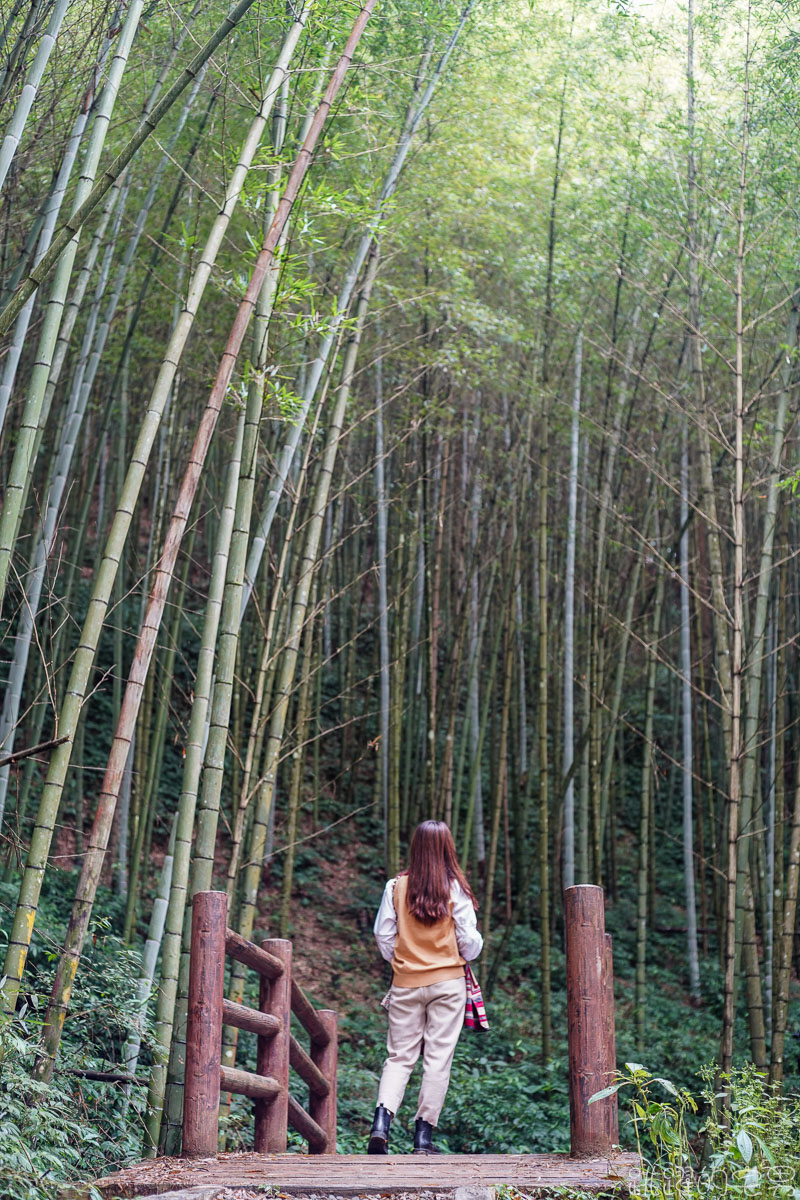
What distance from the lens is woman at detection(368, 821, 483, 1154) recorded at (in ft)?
9.48

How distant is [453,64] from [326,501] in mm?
2721

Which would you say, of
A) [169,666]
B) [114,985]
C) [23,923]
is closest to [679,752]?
[169,666]

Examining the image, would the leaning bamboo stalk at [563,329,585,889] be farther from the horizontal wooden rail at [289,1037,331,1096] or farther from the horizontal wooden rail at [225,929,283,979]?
the horizontal wooden rail at [225,929,283,979]

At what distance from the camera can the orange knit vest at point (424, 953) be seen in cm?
291

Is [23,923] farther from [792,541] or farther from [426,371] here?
[792,541]

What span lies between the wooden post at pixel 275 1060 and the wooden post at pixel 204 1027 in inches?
17.2

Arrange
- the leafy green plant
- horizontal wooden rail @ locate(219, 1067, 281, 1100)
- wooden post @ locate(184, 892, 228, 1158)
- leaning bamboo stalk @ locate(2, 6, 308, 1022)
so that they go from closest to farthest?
the leafy green plant
wooden post @ locate(184, 892, 228, 1158)
horizontal wooden rail @ locate(219, 1067, 281, 1100)
leaning bamboo stalk @ locate(2, 6, 308, 1022)

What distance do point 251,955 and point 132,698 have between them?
0.64 meters

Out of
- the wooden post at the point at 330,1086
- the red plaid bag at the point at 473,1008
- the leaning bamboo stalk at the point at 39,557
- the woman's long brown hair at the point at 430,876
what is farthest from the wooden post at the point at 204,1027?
the leaning bamboo stalk at the point at 39,557

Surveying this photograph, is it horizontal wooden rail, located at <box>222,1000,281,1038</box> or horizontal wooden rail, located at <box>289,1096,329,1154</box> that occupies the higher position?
horizontal wooden rail, located at <box>222,1000,281,1038</box>

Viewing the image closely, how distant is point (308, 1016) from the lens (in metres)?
3.11

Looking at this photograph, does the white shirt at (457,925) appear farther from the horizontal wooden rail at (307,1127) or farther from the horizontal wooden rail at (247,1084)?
the horizontal wooden rail at (247,1084)

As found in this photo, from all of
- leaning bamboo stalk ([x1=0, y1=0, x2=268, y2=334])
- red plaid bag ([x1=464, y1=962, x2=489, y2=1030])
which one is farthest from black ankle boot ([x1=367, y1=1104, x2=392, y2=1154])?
leaning bamboo stalk ([x1=0, y1=0, x2=268, y2=334])

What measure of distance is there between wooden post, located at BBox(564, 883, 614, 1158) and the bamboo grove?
938 mm
